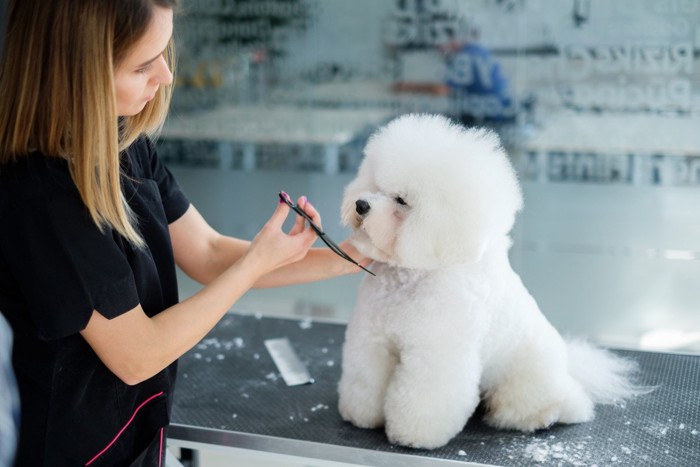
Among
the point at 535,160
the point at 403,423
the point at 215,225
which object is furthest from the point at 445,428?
the point at 215,225

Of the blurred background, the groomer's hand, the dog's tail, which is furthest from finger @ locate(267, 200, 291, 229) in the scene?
the blurred background

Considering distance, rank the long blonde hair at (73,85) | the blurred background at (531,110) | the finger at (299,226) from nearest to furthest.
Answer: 1. the long blonde hair at (73,85)
2. the finger at (299,226)
3. the blurred background at (531,110)

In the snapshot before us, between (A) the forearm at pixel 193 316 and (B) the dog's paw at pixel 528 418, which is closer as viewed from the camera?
(A) the forearm at pixel 193 316

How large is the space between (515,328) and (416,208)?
28 cm

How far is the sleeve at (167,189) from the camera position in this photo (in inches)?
52.5

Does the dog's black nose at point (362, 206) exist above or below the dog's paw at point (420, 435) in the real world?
above

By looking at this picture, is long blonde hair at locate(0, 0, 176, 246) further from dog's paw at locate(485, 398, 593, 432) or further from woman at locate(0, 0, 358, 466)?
dog's paw at locate(485, 398, 593, 432)

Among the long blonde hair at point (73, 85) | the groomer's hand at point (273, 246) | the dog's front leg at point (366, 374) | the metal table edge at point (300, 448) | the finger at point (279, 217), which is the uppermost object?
the long blonde hair at point (73, 85)

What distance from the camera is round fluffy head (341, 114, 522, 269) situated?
3.92 ft

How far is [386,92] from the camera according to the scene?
377cm

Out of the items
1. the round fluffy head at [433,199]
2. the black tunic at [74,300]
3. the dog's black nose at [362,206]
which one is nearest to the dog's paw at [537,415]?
the round fluffy head at [433,199]

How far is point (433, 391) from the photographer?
129cm

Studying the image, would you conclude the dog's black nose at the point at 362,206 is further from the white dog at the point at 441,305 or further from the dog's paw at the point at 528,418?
the dog's paw at the point at 528,418

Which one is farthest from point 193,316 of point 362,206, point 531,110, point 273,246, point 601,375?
point 531,110
